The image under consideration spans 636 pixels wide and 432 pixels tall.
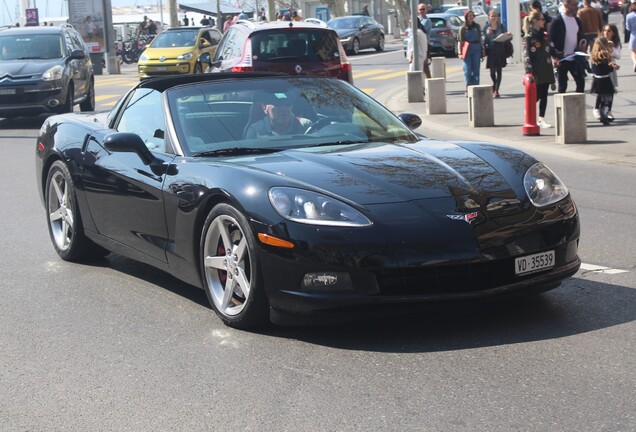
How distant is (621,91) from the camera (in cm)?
2225

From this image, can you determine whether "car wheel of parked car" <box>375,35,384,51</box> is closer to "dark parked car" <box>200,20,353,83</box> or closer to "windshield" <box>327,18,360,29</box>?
"windshield" <box>327,18,360,29</box>

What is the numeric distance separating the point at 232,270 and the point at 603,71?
11455 mm

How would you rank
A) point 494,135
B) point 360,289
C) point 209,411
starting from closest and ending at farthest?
point 209,411
point 360,289
point 494,135

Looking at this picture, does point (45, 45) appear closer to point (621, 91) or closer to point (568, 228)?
point (621, 91)

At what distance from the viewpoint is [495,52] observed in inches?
883

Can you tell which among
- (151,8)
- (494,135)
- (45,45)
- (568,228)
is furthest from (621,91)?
(151,8)

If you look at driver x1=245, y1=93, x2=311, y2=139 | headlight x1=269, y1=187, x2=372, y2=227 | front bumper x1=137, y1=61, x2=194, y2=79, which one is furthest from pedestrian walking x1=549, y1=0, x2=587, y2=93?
front bumper x1=137, y1=61, x2=194, y2=79

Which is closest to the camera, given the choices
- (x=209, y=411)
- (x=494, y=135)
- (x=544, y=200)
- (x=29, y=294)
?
(x=209, y=411)

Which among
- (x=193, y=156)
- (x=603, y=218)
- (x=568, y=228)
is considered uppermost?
(x=193, y=156)

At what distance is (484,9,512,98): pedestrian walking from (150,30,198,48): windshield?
11.7 meters

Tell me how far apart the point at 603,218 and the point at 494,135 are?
719 cm

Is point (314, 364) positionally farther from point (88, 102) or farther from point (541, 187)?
point (88, 102)

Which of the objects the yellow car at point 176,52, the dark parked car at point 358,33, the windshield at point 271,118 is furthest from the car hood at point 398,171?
the dark parked car at point 358,33

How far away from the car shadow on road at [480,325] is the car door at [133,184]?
1.22m
